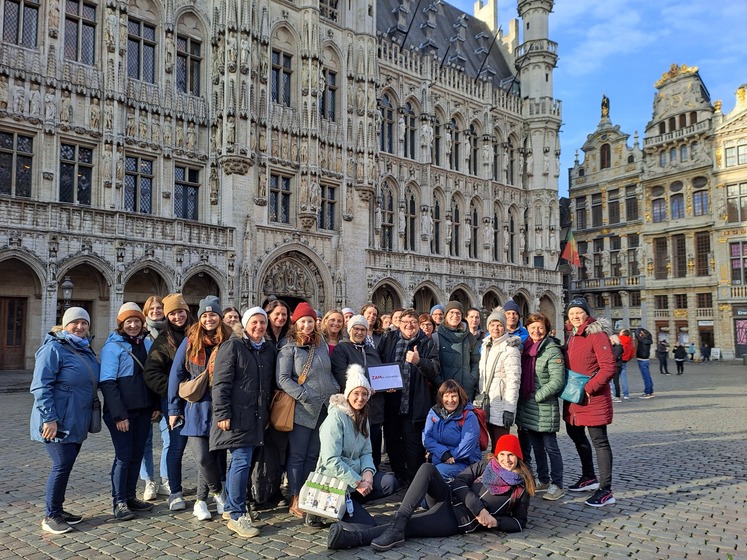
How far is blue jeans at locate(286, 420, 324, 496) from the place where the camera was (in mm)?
5723

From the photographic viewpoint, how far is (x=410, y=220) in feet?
96.7

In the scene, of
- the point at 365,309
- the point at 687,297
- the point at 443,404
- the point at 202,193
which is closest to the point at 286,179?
the point at 202,193

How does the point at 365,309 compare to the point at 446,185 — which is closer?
the point at 365,309

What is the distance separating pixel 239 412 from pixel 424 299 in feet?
81.0

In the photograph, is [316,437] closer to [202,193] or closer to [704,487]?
[704,487]

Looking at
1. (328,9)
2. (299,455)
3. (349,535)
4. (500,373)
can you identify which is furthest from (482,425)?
(328,9)

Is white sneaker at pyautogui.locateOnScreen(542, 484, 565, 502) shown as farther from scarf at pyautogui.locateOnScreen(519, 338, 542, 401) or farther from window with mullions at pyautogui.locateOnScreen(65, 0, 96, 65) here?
window with mullions at pyautogui.locateOnScreen(65, 0, 96, 65)

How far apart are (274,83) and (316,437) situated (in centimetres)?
2018

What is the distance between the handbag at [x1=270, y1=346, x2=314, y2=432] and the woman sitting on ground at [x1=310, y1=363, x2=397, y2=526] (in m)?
0.33

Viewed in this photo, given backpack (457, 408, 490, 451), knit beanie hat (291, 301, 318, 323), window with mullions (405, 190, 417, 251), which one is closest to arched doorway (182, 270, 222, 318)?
window with mullions (405, 190, 417, 251)

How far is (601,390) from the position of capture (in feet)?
20.5

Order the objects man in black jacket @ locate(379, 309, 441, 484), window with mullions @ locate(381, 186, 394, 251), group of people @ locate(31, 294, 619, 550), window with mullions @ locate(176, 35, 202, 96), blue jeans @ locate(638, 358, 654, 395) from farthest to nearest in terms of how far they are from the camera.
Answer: window with mullions @ locate(381, 186, 394, 251)
window with mullions @ locate(176, 35, 202, 96)
blue jeans @ locate(638, 358, 654, 395)
man in black jacket @ locate(379, 309, 441, 484)
group of people @ locate(31, 294, 619, 550)

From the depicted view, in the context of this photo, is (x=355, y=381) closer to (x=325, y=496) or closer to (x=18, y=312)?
(x=325, y=496)

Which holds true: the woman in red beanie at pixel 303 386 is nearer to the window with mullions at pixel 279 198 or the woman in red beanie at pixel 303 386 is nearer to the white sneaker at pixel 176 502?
the white sneaker at pixel 176 502
